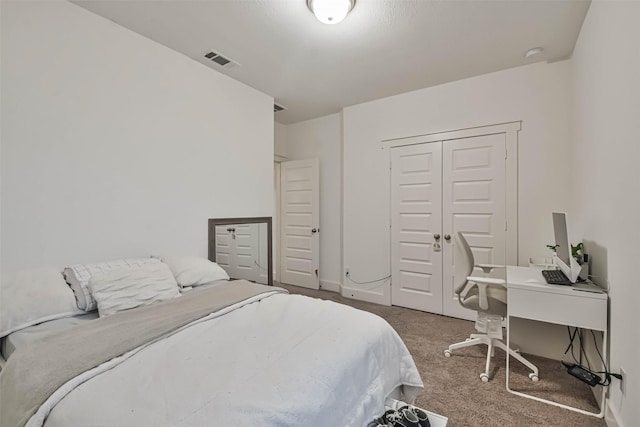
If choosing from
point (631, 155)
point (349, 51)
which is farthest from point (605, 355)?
point (349, 51)

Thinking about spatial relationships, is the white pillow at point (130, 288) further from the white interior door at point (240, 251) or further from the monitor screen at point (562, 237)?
the monitor screen at point (562, 237)

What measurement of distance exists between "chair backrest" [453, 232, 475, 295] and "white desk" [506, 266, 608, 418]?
334 mm

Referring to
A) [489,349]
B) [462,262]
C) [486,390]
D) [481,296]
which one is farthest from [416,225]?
[486,390]

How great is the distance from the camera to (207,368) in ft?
3.57

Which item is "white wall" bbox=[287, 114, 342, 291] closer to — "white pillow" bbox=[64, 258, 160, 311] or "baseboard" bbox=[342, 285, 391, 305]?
"baseboard" bbox=[342, 285, 391, 305]

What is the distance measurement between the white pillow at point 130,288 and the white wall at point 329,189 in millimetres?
2744

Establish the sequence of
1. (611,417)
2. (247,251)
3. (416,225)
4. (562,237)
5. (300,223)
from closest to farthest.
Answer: (611,417) < (562,237) < (247,251) < (416,225) < (300,223)

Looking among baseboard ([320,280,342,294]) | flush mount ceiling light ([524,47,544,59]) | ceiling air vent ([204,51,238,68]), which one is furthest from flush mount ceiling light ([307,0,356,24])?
baseboard ([320,280,342,294])

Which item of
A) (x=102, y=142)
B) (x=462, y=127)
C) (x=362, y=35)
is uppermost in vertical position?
(x=362, y=35)

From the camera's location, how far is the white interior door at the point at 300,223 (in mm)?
4562

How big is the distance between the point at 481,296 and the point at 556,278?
0.51 metres

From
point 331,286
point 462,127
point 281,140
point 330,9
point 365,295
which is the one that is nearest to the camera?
point 330,9

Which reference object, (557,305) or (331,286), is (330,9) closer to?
(557,305)

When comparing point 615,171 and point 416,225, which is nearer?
point 615,171
